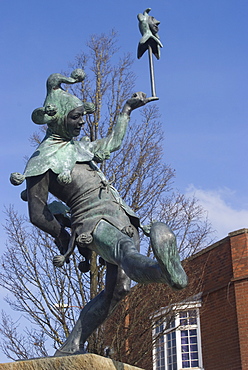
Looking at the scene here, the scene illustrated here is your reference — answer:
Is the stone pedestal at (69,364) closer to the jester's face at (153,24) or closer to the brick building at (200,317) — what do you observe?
the jester's face at (153,24)

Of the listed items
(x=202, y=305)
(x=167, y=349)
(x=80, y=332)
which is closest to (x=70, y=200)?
(x=80, y=332)

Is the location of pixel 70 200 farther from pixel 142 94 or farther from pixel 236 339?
pixel 236 339

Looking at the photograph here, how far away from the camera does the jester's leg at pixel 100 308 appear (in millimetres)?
3899

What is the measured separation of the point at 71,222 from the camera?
404 cm

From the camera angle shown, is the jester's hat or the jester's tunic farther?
the jester's hat

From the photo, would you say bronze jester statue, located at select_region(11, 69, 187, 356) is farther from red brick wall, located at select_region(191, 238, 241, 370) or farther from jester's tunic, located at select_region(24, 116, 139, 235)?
red brick wall, located at select_region(191, 238, 241, 370)

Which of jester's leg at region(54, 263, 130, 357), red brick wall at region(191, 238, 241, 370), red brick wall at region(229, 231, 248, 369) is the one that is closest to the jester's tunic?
jester's leg at region(54, 263, 130, 357)

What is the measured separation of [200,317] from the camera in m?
15.7

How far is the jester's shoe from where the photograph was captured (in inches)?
116

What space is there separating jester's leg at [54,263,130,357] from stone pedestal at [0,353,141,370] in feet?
1.60

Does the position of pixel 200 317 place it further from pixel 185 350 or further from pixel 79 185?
pixel 79 185

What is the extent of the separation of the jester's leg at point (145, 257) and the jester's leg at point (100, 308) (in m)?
0.30

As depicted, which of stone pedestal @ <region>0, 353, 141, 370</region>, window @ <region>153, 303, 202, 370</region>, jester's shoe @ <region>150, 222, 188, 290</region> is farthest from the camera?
window @ <region>153, 303, 202, 370</region>

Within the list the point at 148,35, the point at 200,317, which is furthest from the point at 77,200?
the point at 200,317
